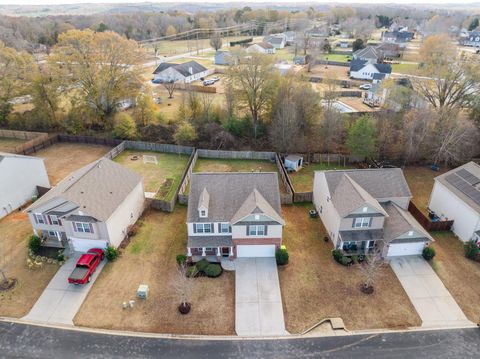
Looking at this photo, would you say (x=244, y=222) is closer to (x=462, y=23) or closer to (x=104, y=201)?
(x=104, y=201)

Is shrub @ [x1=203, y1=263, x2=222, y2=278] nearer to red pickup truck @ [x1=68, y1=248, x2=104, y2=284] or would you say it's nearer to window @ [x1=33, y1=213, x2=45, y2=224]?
red pickup truck @ [x1=68, y1=248, x2=104, y2=284]

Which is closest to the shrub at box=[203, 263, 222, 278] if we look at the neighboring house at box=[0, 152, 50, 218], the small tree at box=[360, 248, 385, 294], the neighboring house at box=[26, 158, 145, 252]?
the neighboring house at box=[26, 158, 145, 252]

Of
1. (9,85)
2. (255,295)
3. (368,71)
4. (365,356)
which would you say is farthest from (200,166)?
(368,71)

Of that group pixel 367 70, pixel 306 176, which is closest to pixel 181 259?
pixel 306 176

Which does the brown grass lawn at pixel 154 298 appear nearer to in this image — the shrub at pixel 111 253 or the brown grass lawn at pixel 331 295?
the shrub at pixel 111 253

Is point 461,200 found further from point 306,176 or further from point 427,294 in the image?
point 306,176

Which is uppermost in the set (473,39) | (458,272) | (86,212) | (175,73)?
(473,39)
